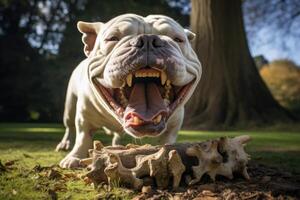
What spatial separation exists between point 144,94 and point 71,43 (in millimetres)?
18288

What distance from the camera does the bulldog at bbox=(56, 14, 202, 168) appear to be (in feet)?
9.52

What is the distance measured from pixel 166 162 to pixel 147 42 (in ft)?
2.52

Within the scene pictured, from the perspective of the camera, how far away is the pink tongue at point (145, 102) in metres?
2.96

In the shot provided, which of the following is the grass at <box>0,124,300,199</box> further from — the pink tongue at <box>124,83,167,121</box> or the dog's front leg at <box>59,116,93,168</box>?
the pink tongue at <box>124,83,167,121</box>

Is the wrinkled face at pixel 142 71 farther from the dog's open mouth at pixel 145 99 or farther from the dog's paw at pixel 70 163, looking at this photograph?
the dog's paw at pixel 70 163

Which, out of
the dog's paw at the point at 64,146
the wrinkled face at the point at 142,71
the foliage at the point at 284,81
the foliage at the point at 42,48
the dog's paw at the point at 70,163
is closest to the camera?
the wrinkled face at the point at 142,71

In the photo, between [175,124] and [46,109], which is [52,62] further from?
[175,124]

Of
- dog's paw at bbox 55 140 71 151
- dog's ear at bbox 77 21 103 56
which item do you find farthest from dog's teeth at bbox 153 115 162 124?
dog's paw at bbox 55 140 71 151

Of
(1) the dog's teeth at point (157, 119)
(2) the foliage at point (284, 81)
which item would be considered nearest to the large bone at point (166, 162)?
(1) the dog's teeth at point (157, 119)

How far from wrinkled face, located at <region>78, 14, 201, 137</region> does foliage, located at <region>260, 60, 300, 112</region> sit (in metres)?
12.7

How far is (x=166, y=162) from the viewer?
2.58 meters

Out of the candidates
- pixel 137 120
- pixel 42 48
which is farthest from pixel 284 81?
pixel 137 120

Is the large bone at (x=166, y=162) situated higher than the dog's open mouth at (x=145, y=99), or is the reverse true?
the dog's open mouth at (x=145, y=99)

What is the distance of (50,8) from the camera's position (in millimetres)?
23516
